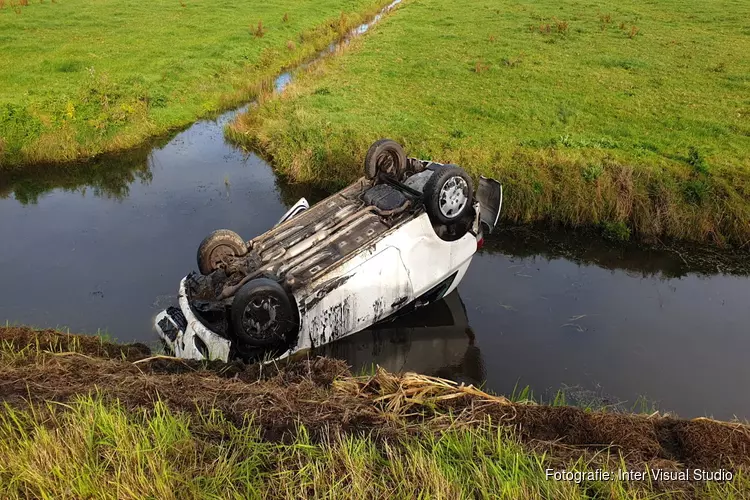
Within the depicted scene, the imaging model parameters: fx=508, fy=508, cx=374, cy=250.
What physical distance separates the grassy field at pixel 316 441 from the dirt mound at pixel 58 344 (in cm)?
64

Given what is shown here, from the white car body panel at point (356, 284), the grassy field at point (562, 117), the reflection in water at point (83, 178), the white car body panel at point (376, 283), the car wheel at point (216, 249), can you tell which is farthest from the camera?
the reflection in water at point (83, 178)

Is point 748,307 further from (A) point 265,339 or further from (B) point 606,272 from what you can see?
(A) point 265,339

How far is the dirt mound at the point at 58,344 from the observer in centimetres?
507

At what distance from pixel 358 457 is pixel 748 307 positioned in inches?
312

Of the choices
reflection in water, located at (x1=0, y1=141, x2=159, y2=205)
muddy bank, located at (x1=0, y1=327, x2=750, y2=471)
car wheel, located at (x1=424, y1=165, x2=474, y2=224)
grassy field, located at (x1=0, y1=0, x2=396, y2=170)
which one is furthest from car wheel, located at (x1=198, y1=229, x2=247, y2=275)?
grassy field, located at (x1=0, y1=0, x2=396, y2=170)

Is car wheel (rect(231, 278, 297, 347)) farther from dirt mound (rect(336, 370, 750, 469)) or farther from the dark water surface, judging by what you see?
dirt mound (rect(336, 370, 750, 469))

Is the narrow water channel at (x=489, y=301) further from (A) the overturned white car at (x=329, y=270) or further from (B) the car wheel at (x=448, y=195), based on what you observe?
(B) the car wheel at (x=448, y=195)

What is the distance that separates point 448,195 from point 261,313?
300 cm

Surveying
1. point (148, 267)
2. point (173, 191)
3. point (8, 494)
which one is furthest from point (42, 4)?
point (8, 494)

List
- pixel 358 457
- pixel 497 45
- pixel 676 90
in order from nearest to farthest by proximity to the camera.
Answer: pixel 358 457 → pixel 676 90 → pixel 497 45

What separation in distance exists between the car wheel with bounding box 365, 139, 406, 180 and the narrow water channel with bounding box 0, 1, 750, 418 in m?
2.32

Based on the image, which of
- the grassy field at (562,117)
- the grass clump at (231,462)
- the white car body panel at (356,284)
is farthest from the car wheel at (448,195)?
the grass clump at (231,462)

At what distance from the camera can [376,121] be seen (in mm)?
13625

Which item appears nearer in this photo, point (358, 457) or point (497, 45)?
point (358, 457)
